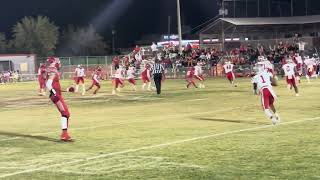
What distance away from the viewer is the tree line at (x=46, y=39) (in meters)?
82.9

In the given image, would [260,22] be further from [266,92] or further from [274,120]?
[274,120]

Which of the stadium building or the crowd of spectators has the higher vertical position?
the stadium building

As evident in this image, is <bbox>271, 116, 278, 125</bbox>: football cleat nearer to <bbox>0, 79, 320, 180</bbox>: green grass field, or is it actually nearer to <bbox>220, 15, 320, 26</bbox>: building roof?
<bbox>0, 79, 320, 180</bbox>: green grass field

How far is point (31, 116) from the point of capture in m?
22.1

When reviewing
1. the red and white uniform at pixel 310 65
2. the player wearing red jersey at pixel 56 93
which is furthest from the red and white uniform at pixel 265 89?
the red and white uniform at pixel 310 65

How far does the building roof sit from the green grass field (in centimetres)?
4259

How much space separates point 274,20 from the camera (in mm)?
68062

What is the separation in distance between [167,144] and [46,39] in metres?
72.7

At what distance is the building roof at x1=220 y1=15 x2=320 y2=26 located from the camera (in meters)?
65.2

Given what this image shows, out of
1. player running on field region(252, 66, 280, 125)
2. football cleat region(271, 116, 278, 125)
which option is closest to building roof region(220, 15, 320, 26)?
player running on field region(252, 66, 280, 125)

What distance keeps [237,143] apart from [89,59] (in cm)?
5452

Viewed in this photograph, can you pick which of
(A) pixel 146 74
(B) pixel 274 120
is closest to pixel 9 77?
(A) pixel 146 74

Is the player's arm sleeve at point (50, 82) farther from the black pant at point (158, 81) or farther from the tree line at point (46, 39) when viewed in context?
the tree line at point (46, 39)

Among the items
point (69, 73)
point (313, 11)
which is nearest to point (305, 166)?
point (69, 73)
